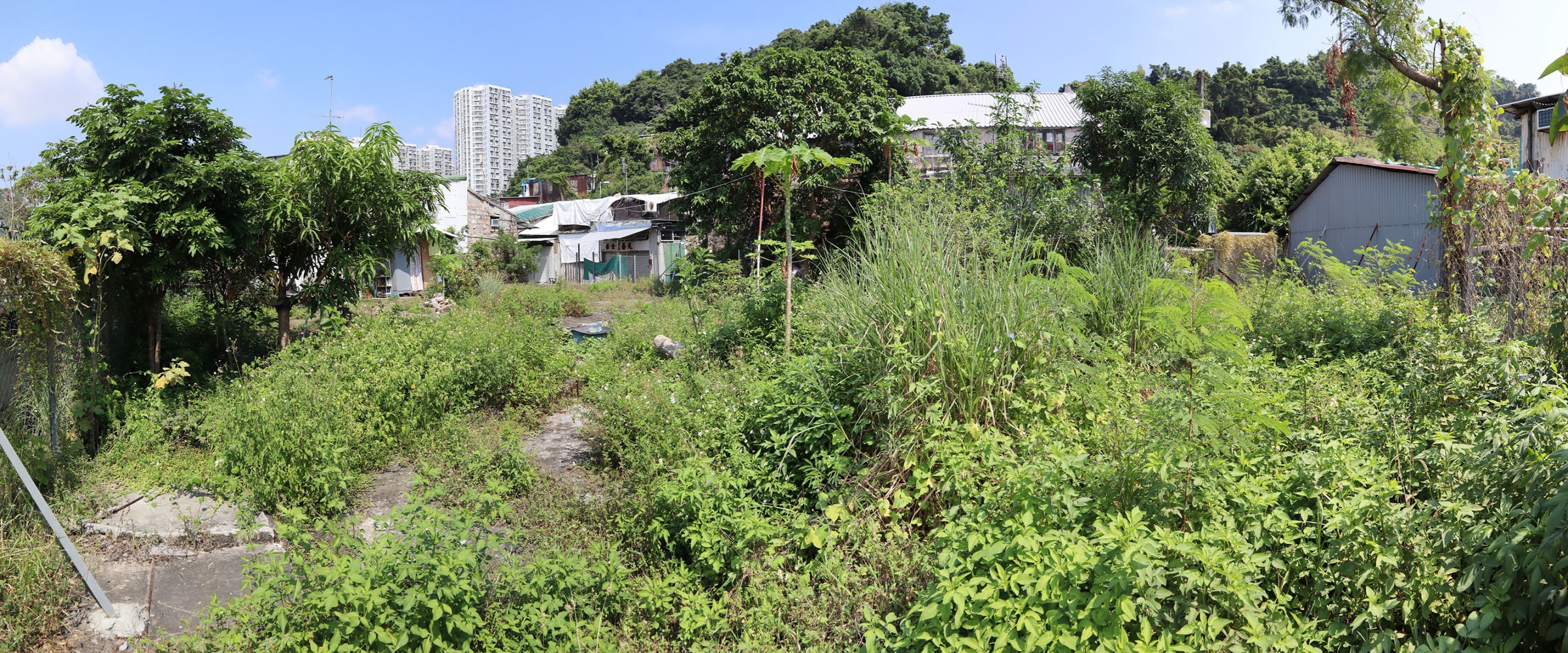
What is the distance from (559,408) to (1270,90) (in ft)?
154

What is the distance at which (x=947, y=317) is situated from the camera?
410 centimetres

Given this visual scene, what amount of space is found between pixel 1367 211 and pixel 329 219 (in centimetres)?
1749

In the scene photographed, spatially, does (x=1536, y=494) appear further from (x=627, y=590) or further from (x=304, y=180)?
(x=304, y=180)

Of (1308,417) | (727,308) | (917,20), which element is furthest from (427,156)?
(1308,417)

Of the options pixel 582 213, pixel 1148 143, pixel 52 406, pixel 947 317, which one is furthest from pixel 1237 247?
pixel 582 213

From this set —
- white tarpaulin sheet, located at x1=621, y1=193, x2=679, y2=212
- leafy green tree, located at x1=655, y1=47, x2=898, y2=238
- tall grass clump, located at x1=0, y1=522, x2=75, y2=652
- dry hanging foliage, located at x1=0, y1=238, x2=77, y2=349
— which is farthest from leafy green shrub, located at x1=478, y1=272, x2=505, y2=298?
white tarpaulin sheet, located at x1=621, y1=193, x2=679, y2=212

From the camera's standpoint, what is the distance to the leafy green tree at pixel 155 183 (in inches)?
244

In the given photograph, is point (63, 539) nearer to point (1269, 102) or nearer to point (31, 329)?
point (31, 329)

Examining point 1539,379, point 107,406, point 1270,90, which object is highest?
point 1270,90

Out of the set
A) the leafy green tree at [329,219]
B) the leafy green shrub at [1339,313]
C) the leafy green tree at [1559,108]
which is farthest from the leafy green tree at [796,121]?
the leafy green tree at [1559,108]

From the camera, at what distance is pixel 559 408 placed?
705 centimetres

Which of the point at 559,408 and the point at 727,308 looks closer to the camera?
the point at 559,408

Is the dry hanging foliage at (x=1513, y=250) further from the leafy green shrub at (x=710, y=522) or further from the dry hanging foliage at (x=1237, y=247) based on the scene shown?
the dry hanging foliage at (x=1237, y=247)

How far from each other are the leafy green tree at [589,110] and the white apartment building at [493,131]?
69.7ft
